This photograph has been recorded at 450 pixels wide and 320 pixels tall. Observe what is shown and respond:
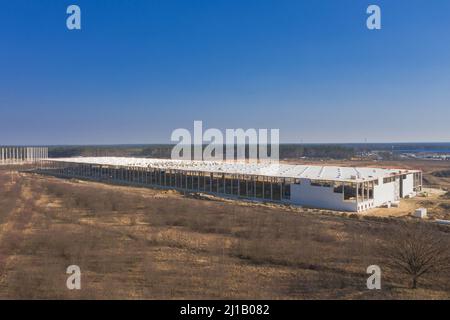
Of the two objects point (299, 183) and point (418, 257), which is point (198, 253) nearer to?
point (418, 257)

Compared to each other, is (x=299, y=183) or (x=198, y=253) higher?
(x=299, y=183)

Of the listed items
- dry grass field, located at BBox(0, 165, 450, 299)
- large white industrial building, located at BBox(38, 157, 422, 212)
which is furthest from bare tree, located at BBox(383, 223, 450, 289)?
large white industrial building, located at BBox(38, 157, 422, 212)

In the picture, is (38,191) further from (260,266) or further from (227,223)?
(260,266)

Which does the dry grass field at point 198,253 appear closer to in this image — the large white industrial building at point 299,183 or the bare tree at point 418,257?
the bare tree at point 418,257

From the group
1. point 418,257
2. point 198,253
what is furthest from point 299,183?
point 418,257

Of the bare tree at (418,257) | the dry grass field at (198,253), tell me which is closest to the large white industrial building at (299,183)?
the dry grass field at (198,253)
